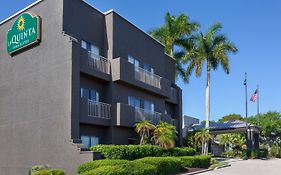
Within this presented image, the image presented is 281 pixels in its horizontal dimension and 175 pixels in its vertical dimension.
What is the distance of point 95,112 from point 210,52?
2190 centimetres

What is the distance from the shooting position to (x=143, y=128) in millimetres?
27734

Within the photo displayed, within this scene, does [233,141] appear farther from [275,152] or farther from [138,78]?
[138,78]

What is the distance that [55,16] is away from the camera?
2497 centimetres

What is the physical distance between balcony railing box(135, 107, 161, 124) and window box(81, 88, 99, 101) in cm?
370

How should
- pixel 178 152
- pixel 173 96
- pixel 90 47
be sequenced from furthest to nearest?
pixel 173 96, pixel 178 152, pixel 90 47

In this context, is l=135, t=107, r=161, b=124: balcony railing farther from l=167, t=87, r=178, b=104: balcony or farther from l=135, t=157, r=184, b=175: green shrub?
l=135, t=157, r=184, b=175: green shrub

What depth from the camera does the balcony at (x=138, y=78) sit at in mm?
27141

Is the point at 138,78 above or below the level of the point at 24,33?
below

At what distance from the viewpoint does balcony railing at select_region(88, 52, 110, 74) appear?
25656mm

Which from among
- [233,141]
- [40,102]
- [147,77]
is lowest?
[233,141]

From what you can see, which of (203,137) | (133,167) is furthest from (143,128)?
(203,137)

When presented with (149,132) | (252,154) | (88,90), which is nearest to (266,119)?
(252,154)

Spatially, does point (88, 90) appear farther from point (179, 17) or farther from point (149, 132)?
point (179, 17)

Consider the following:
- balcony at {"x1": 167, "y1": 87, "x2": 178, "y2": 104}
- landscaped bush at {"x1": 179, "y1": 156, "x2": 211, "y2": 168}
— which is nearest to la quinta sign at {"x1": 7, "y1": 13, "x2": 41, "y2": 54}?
landscaped bush at {"x1": 179, "y1": 156, "x2": 211, "y2": 168}
